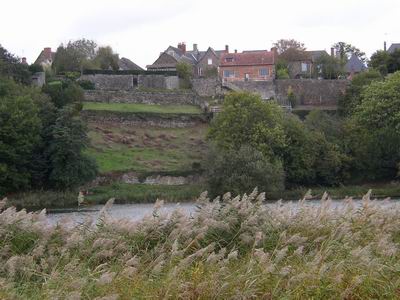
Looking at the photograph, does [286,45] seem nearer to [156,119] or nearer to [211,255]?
[156,119]

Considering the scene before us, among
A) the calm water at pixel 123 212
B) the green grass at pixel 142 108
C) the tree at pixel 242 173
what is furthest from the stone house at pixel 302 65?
the calm water at pixel 123 212

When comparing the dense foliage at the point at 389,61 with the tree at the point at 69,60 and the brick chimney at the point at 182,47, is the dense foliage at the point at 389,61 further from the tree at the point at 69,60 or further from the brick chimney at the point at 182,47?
the tree at the point at 69,60

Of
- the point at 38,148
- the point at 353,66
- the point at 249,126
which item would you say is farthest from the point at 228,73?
the point at 38,148

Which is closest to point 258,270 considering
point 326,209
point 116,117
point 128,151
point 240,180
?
point 326,209

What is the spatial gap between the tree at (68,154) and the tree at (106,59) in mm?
26856

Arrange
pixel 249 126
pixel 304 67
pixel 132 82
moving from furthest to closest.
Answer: pixel 304 67 → pixel 132 82 → pixel 249 126

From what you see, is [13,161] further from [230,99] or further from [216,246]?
[216,246]

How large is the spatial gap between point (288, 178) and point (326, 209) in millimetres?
41081

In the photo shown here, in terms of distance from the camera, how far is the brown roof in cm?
7725

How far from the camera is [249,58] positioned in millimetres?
78500

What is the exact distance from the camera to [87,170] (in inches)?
1929

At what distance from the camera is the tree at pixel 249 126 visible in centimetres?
5144

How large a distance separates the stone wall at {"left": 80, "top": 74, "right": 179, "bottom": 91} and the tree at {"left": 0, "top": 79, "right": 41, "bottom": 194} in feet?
76.1

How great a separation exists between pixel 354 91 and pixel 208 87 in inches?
595
